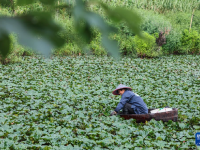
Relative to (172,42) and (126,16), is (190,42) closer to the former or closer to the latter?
(172,42)

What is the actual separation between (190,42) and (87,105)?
1335 centimetres

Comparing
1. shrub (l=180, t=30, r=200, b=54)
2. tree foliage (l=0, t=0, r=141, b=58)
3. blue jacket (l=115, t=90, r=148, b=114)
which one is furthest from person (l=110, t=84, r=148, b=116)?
shrub (l=180, t=30, r=200, b=54)

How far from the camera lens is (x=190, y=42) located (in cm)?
1752

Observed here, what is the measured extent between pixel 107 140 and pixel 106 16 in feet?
11.8

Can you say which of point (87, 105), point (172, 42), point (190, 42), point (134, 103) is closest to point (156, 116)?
point (134, 103)

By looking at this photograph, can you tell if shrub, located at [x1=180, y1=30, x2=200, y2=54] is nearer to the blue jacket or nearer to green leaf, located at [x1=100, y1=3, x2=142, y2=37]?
the blue jacket

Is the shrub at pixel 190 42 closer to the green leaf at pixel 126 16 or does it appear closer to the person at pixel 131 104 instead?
the person at pixel 131 104

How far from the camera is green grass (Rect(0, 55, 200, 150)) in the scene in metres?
4.05

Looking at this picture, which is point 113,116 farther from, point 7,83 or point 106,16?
point 106,16

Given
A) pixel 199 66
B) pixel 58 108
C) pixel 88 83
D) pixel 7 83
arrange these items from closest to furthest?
1. pixel 58 108
2. pixel 7 83
3. pixel 88 83
4. pixel 199 66

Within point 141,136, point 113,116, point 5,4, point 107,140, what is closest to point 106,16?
point 5,4

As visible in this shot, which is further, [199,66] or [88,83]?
[199,66]

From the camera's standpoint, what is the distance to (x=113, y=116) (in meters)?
5.15

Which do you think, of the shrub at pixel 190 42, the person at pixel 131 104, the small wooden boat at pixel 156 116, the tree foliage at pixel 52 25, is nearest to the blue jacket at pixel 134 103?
the person at pixel 131 104
